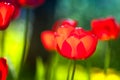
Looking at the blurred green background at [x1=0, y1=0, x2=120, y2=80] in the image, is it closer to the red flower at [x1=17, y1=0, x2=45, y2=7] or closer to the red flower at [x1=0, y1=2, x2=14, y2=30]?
the red flower at [x1=17, y1=0, x2=45, y2=7]

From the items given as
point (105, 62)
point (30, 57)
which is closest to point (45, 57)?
point (30, 57)

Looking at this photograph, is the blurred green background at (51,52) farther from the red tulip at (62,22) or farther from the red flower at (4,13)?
the red flower at (4,13)

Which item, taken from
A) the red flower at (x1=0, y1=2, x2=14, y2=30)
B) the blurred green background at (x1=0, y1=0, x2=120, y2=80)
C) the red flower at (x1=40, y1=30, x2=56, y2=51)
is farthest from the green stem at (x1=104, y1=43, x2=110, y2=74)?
the red flower at (x1=0, y1=2, x2=14, y2=30)

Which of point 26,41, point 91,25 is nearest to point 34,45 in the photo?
point 26,41

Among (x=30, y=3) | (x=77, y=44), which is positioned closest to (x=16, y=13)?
(x=30, y=3)

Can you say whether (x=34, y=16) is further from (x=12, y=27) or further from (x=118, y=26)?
(x=118, y=26)

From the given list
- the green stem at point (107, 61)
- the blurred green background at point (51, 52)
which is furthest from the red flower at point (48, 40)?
the green stem at point (107, 61)

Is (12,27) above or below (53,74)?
above

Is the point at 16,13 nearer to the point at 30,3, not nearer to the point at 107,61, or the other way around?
the point at 30,3
